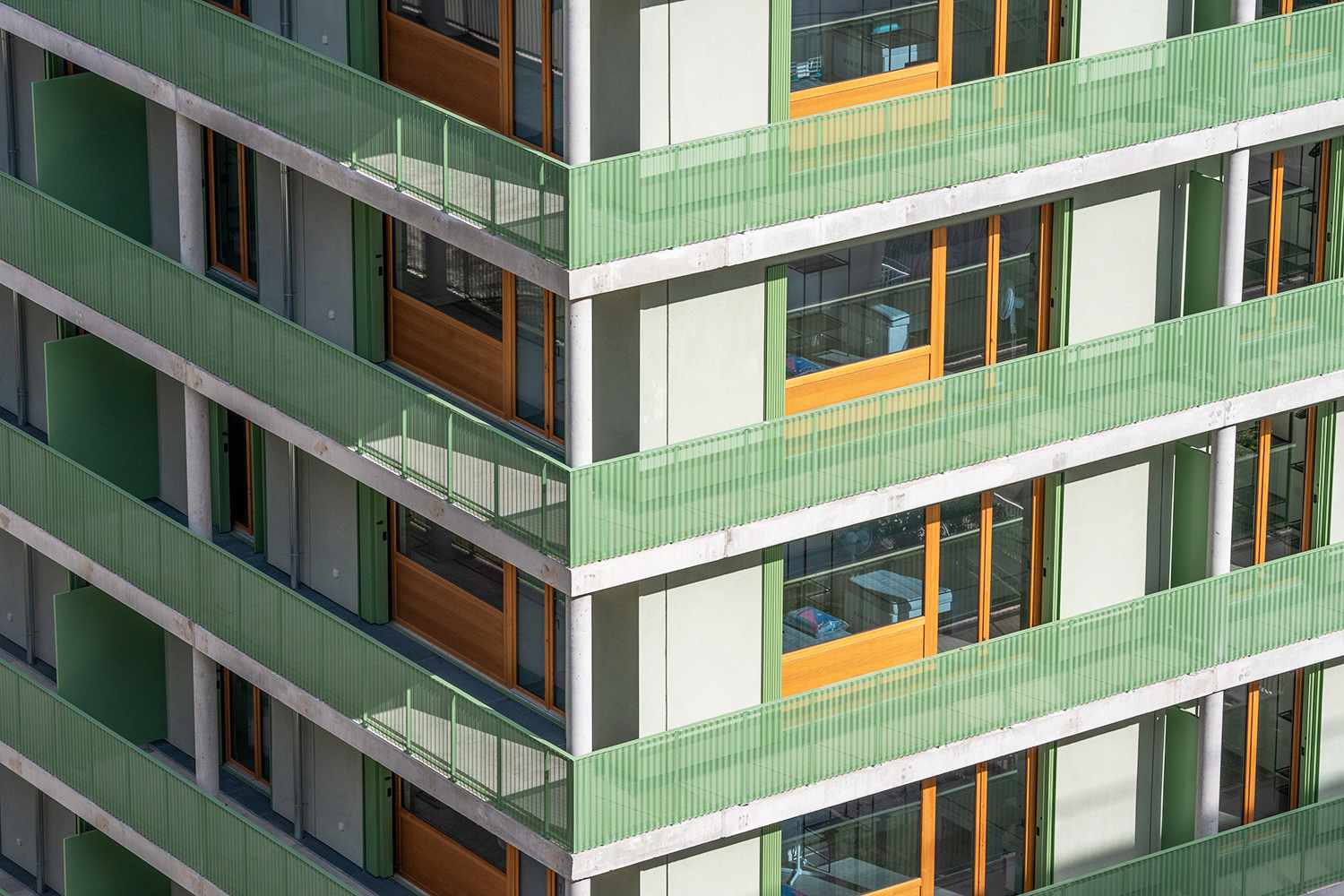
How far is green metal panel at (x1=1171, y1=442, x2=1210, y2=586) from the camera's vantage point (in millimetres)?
36625

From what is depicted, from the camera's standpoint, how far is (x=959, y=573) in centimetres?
3600

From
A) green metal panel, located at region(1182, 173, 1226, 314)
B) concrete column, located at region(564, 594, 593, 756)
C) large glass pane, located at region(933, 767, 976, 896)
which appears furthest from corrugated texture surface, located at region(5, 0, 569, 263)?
large glass pane, located at region(933, 767, 976, 896)

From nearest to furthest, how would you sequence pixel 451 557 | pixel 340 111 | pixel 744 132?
pixel 744 132 → pixel 340 111 → pixel 451 557

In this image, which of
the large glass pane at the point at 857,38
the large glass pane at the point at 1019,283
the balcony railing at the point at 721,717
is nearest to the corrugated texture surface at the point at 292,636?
the balcony railing at the point at 721,717

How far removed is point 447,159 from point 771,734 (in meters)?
6.37

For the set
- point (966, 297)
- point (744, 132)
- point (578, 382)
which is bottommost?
point (966, 297)

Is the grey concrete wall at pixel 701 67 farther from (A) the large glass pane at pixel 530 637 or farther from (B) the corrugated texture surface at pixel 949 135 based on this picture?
(A) the large glass pane at pixel 530 637

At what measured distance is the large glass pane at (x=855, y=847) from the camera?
118 ft

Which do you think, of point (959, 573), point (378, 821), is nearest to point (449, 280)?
point (959, 573)

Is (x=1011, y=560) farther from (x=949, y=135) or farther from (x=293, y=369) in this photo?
(x=293, y=369)

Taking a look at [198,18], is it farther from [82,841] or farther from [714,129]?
[82,841]

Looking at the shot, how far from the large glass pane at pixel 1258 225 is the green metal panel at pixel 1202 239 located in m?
0.64

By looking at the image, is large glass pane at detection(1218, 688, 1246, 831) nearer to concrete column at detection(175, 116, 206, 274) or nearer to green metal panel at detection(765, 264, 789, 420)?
green metal panel at detection(765, 264, 789, 420)

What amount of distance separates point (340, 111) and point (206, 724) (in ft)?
26.7
